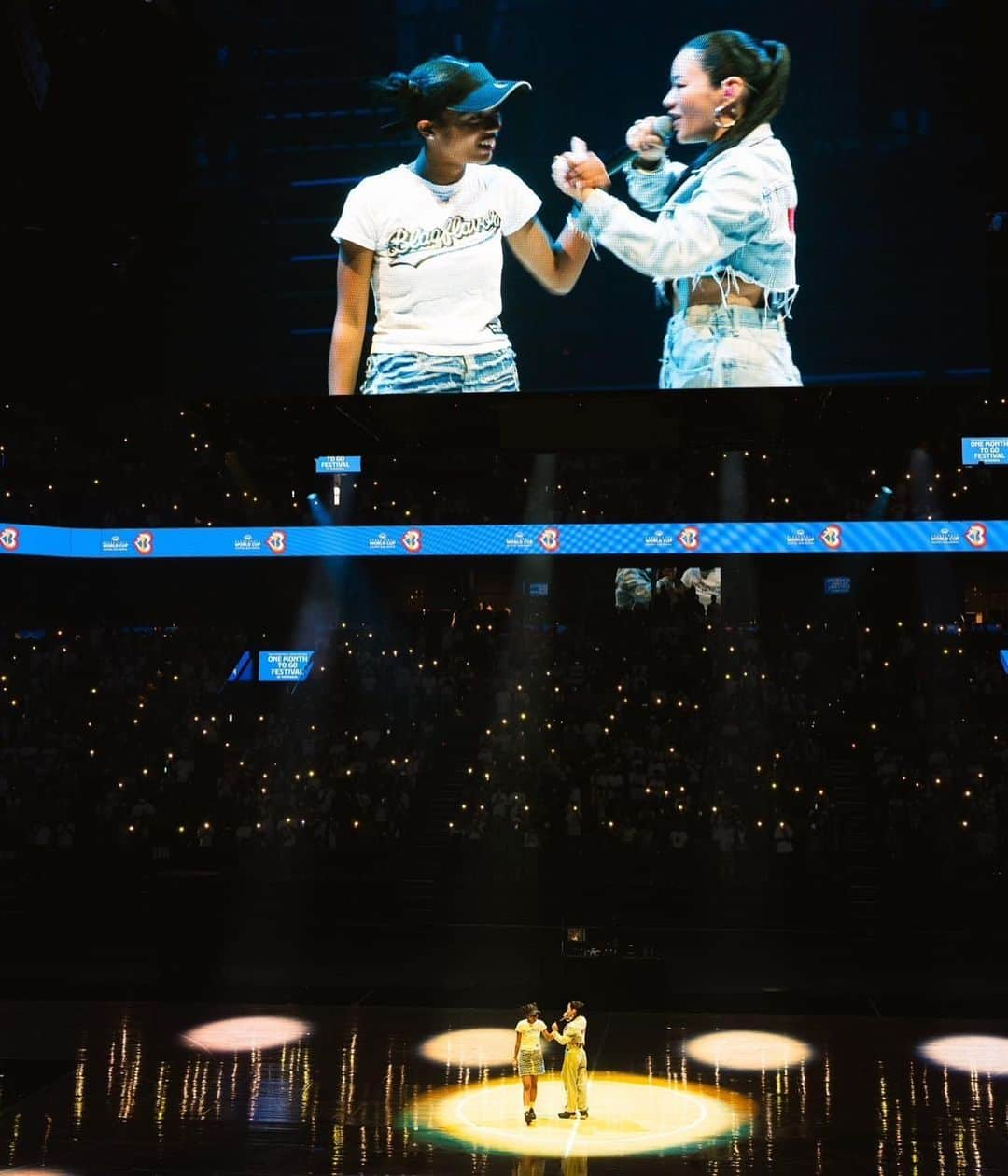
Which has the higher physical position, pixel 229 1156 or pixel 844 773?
pixel 844 773

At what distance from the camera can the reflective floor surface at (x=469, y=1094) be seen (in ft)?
32.9

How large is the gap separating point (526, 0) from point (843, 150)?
15.4 ft

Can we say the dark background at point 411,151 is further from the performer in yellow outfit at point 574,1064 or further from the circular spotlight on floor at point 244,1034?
the performer in yellow outfit at point 574,1064

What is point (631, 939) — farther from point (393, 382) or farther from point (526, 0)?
point (526, 0)

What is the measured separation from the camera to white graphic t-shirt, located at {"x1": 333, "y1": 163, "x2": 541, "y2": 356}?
17.1 meters

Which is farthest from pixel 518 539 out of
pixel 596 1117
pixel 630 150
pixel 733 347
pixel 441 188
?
pixel 596 1117

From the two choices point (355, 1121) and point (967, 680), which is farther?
point (967, 680)

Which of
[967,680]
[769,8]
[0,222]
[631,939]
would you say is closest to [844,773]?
[967,680]

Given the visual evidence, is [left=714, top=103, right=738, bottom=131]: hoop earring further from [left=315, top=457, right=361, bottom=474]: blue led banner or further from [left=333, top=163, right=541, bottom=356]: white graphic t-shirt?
[left=315, top=457, right=361, bottom=474]: blue led banner

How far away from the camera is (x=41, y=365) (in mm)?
19781

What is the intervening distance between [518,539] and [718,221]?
10.2 metres

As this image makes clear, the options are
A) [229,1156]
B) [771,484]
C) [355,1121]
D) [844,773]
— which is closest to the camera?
[229,1156]

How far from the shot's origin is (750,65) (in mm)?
16828

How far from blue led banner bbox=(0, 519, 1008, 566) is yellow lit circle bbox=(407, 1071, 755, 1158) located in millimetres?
14221
